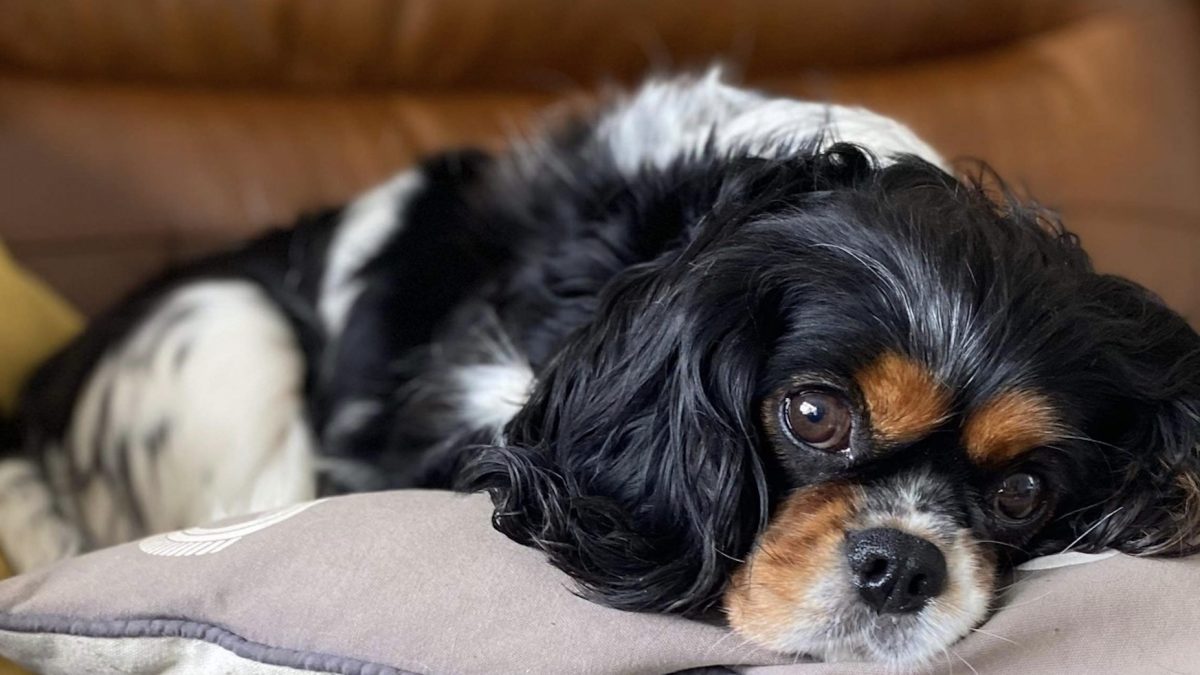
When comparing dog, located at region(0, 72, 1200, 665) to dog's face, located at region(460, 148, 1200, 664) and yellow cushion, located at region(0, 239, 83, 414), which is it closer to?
dog's face, located at region(460, 148, 1200, 664)

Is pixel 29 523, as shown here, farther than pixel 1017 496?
Yes

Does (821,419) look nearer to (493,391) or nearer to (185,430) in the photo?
(493,391)

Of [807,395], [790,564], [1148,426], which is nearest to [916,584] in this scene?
[790,564]

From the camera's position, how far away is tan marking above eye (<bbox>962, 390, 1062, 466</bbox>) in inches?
53.1

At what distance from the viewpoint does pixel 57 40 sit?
237cm

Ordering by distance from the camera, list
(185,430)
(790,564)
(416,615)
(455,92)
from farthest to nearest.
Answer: (455,92), (185,430), (790,564), (416,615)

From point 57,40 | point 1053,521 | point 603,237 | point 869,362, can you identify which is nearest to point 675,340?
point 869,362

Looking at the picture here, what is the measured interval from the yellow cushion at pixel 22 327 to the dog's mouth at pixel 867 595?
1438 mm

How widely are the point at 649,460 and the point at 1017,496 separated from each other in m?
0.44

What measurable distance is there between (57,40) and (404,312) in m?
0.96

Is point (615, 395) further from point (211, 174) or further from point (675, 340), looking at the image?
point (211, 174)

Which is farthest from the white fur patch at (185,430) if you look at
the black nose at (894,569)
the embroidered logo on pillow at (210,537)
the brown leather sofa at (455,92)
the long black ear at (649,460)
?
the black nose at (894,569)

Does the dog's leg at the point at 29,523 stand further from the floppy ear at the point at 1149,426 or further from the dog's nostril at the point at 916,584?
the floppy ear at the point at 1149,426

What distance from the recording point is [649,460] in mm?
1443
